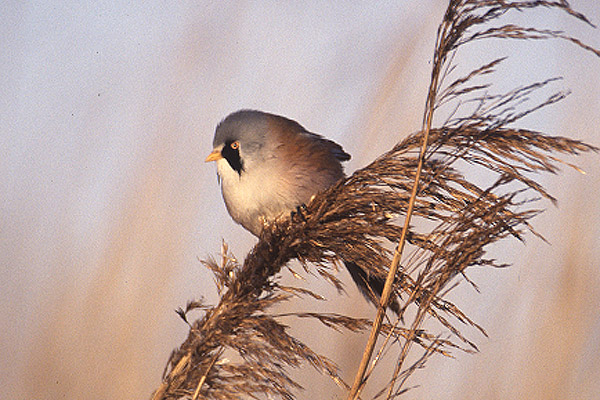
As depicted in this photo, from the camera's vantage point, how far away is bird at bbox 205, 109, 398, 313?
8.32 feet

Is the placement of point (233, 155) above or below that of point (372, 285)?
above

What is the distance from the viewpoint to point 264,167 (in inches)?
103

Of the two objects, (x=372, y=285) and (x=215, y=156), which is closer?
(x=372, y=285)

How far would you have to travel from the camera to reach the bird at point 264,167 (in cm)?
254

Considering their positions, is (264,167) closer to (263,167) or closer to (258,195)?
(263,167)

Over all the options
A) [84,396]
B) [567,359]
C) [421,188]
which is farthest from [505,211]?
[84,396]

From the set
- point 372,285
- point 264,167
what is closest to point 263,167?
point 264,167

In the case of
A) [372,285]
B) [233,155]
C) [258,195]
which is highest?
[233,155]

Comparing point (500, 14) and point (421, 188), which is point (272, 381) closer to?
point (421, 188)

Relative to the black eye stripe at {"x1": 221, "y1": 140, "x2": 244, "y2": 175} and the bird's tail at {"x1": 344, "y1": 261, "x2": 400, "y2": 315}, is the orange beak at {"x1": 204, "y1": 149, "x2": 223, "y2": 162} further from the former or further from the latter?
the bird's tail at {"x1": 344, "y1": 261, "x2": 400, "y2": 315}

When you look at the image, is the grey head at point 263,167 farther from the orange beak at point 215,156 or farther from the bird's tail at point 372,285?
the bird's tail at point 372,285

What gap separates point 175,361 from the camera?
5.31ft

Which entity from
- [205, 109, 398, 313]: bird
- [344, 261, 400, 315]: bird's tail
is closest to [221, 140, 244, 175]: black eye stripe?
[205, 109, 398, 313]: bird

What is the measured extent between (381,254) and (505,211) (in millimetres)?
360
